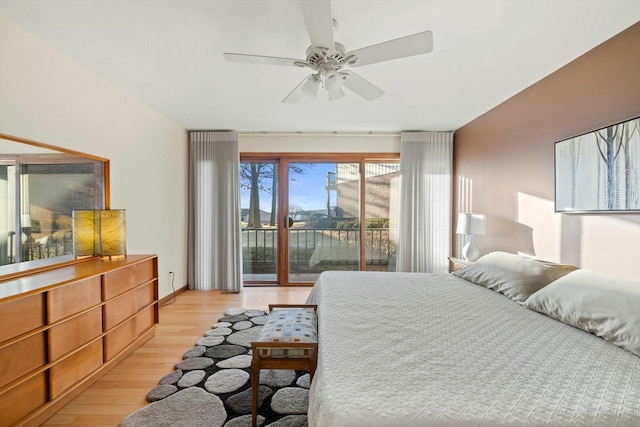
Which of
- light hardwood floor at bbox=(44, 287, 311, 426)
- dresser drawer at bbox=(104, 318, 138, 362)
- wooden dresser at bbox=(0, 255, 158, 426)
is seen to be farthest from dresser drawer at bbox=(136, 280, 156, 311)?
light hardwood floor at bbox=(44, 287, 311, 426)

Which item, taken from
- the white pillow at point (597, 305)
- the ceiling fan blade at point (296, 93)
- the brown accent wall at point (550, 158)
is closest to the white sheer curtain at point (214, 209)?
the ceiling fan blade at point (296, 93)

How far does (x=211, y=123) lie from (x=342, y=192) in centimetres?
219

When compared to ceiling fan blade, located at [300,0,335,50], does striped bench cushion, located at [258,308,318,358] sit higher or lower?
lower

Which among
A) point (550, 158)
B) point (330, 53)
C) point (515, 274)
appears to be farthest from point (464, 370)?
point (550, 158)

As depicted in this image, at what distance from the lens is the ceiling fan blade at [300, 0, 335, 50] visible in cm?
143

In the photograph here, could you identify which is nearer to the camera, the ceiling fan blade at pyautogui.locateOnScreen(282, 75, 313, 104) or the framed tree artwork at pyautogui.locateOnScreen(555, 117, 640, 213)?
the framed tree artwork at pyautogui.locateOnScreen(555, 117, 640, 213)

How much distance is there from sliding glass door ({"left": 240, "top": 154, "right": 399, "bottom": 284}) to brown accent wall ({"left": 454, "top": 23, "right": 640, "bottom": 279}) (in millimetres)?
1403

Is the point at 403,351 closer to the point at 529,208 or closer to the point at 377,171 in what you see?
the point at 529,208

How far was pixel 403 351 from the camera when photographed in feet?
4.48

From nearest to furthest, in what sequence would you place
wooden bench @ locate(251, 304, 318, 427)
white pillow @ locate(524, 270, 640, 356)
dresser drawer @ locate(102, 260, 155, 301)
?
1. white pillow @ locate(524, 270, 640, 356)
2. wooden bench @ locate(251, 304, 318, 427)
3. dresser drawer @ locate(102, 260, 155, 301)

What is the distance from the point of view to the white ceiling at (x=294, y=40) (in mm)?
1788

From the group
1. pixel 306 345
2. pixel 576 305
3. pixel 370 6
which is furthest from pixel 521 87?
pixel 306 345

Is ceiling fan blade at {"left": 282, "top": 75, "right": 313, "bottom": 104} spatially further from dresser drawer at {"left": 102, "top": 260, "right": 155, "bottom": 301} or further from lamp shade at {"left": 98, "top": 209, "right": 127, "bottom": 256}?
dresser drawer at {"left": 102, "top": 260, "right": 155, "bottom": 301}

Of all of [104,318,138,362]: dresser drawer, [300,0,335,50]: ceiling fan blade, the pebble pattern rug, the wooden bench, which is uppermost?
[300,0,335,50]: ceiling fan blade
